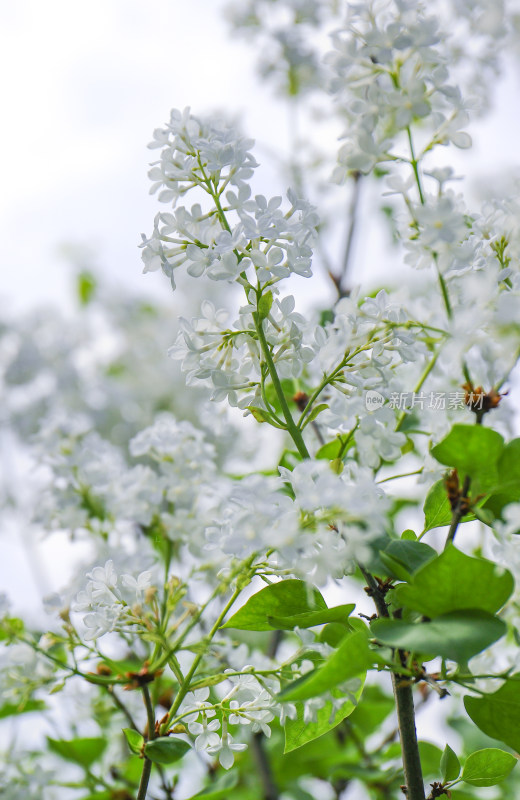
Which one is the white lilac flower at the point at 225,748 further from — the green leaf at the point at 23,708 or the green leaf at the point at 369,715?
the green leaf at the point at 369,715

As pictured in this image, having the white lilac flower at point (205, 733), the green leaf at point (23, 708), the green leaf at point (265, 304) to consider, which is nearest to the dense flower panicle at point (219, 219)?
the green leaf at point (265, 304)

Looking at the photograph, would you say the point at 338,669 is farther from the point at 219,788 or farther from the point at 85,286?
the point at 85,286

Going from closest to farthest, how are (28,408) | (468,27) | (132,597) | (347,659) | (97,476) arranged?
(347,659), (132,597), (97,476), (468,27), (28,408)

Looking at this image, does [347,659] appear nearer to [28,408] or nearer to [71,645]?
[71,645]

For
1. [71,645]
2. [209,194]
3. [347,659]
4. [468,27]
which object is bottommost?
[347,659]

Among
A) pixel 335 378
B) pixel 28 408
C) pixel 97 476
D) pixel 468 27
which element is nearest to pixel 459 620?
pixel 335 378

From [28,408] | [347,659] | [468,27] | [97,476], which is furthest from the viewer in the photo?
[28,408]
